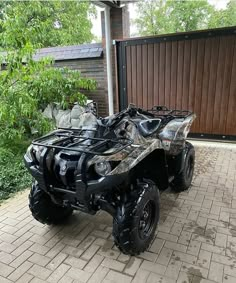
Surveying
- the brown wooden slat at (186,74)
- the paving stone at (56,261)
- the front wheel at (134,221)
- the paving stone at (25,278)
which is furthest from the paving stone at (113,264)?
the brown wooden slat at (186,74)

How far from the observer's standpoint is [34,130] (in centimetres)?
464

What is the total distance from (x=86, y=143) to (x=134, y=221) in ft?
2.46

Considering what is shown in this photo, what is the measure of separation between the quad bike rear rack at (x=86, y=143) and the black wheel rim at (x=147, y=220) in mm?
592

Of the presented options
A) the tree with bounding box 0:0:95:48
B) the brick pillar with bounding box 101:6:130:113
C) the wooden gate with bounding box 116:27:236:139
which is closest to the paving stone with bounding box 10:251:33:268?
the wooden gate with bounding box 116:27:236:139

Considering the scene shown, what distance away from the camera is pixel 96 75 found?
609 cm

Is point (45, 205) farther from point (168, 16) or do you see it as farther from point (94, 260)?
point (168, 16)

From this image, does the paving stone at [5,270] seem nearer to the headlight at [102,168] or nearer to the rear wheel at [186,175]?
the headlight at [102,168]

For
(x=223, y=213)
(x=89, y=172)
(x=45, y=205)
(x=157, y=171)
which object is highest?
(x=89, y=172)

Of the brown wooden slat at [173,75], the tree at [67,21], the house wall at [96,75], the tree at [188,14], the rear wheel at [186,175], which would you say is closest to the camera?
the rear wheel at [186,175]

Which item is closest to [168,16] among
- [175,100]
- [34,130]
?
[175,100]

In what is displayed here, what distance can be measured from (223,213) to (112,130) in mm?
1546

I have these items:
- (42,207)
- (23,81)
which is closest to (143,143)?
(42,207)

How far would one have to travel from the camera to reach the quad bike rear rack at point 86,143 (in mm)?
1852

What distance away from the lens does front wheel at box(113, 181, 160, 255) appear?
1.96 meters
